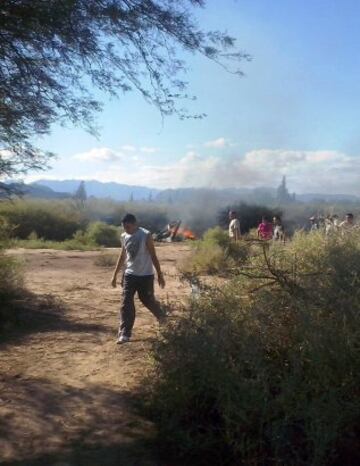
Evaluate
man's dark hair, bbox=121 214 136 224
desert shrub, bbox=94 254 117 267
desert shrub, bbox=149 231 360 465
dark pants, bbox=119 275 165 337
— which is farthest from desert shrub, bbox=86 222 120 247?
desert shrub, bbox=149 231 360 465

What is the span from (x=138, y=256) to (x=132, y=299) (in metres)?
0.53

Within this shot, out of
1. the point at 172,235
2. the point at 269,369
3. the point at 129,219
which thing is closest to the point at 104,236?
the point at 172,235

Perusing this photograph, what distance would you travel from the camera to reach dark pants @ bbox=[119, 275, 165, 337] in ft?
22.5

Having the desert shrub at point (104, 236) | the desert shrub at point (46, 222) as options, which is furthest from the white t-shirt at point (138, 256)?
the desert shrub at point (46, 222)

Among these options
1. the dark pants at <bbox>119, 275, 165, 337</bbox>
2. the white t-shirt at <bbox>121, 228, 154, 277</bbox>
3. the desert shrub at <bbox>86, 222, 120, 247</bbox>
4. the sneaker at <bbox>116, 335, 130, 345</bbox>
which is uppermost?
the white t-shirt at <bbox>121, 228, 154, 277</bbox>

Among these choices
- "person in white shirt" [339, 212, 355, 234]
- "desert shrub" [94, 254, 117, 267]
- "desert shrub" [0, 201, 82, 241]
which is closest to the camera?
"person in white shirt" [339, 212, 355, 234]

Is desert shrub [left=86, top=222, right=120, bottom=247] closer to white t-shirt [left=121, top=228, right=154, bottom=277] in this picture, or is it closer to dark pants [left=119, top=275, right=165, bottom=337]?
white t-shirt [left=121, top=228, right=154, bottom=277]

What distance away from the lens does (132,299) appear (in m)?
6.96

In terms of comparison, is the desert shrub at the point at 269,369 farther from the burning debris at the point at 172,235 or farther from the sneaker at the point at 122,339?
A: the burning debris at the point at 172,235

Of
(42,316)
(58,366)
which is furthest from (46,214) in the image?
(58,366)

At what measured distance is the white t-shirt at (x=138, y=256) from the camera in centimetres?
700

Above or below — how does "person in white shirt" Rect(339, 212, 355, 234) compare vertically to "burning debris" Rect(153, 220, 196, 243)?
above

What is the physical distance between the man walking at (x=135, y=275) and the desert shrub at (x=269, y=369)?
1.98 meters

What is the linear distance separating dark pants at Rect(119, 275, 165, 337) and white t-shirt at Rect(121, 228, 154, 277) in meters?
0.07
